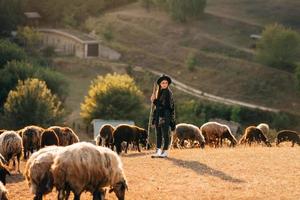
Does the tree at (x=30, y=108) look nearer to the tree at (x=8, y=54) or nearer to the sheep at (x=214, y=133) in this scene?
the tree at (x=8, y=54)

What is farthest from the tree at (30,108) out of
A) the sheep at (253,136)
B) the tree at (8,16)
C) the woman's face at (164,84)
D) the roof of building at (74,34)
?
the tree at (8,16)

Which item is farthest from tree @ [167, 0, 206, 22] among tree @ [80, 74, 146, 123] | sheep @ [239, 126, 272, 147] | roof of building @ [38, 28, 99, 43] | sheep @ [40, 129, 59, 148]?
sheep @ [40, 129, 59, 148]

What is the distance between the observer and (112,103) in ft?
224

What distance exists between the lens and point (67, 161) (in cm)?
1393

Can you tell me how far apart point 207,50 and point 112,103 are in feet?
122

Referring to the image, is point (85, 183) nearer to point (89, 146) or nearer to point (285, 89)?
point (89, 146)

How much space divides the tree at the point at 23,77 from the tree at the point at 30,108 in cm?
904

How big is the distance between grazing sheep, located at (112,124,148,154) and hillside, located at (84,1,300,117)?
Answer: 183 ft

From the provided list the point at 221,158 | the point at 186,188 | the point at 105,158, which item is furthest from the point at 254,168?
the point at 105,158

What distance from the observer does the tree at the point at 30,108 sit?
62.2 meters

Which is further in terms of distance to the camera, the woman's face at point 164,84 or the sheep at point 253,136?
the sheep at point 253,136

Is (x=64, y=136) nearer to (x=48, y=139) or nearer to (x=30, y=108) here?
(x=48, y=139)

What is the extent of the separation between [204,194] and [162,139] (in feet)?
22.1

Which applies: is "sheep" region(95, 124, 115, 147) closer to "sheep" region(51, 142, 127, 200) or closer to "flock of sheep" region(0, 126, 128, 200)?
"flock of sheep" region(0, 126, 128, 200)
